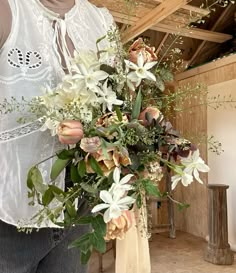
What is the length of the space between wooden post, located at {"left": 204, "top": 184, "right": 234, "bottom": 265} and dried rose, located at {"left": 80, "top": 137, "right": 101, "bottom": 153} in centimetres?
333

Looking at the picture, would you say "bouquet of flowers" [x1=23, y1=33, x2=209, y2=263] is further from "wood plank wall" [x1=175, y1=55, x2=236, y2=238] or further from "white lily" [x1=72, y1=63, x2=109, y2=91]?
"wood plank wall" [x1=175, y1=55, x2=236, y2=238]

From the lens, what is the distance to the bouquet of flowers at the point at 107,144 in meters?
0.59

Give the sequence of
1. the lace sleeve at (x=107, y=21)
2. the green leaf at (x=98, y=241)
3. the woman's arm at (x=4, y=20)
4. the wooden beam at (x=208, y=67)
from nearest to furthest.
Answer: the green leaf at (x=98, y=241)
the woman's arm at (x=4, y=20)
the lace sleeve at (x=107, y=21)
the wooden beam at (x=208, y=67)

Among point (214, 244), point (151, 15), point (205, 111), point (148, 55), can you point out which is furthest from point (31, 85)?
→ point (205, 111)

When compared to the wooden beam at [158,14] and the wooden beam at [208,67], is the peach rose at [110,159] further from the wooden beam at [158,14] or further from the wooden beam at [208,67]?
the wooden beam at [208,67]

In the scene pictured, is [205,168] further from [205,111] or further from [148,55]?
[205,111]

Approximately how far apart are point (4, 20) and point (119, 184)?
15.2 inches

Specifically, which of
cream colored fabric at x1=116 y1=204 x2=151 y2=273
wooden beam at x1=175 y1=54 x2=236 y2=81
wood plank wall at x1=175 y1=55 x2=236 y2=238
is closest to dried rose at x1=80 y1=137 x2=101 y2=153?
cream colored fabric at x1=116 y1=204 x2=151 y2=273

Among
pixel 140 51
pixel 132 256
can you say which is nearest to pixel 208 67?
pixel 132 256

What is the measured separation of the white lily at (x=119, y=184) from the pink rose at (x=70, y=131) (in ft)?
0.29

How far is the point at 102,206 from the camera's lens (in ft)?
1.87

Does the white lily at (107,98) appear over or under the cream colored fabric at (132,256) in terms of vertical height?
over

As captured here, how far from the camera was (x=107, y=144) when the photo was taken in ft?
1.97

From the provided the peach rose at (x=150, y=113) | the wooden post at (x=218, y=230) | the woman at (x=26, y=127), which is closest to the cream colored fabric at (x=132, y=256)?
the wooden post at (x=218, y=230)
